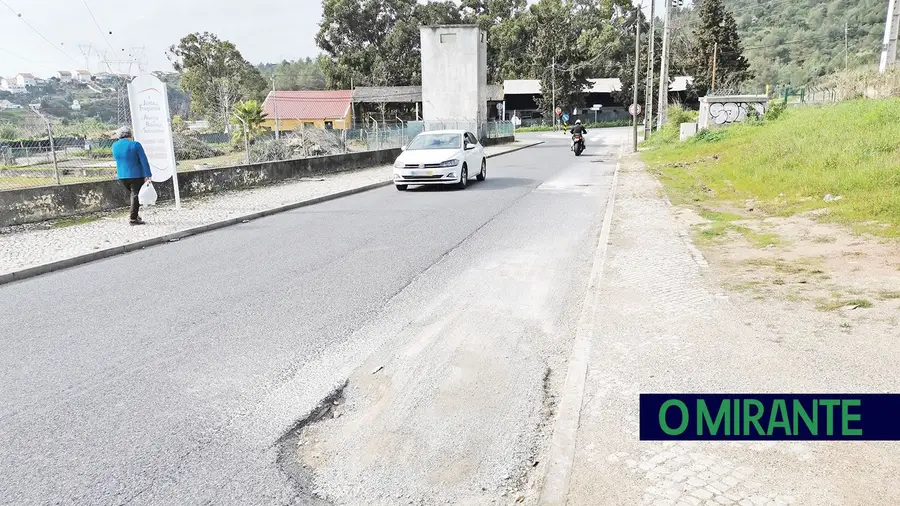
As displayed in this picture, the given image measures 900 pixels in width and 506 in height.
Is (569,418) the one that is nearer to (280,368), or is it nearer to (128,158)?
(280,368)

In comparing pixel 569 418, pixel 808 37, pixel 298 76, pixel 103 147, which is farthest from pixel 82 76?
pixel 808 37

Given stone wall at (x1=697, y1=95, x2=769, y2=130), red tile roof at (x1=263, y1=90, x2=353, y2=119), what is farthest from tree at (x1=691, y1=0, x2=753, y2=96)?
stone wall at (x1=697, y1=95, x2=769, y2=130)

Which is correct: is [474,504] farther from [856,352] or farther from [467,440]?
[856,352]

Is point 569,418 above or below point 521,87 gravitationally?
below

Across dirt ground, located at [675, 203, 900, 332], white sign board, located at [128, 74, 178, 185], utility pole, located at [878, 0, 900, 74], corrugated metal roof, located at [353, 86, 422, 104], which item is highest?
corrugated metal roof, located at [353, 86, 422, 104]

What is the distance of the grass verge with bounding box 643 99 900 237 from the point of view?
10328 mm

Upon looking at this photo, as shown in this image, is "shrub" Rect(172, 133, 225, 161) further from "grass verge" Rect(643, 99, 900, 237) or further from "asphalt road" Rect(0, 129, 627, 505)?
"asphalt road" Rect(0, 129, 627, 505)

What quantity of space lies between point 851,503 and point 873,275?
467cm

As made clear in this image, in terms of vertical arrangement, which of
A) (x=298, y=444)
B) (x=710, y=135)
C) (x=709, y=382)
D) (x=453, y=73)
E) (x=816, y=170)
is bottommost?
(x=298, y=444)

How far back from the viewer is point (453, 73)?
45.5 metres

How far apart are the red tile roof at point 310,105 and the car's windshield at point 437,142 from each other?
5344 centimetres

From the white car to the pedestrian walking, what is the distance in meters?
6.72

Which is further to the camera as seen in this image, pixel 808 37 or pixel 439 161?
pixel 808 37

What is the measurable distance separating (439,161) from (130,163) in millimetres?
7370
